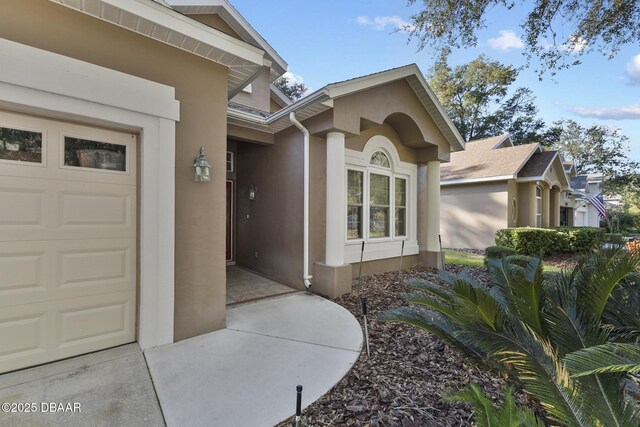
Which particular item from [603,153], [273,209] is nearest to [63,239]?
[273,209]

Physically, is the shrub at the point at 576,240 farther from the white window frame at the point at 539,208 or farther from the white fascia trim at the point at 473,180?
the white fascia trim at the point at 473,180

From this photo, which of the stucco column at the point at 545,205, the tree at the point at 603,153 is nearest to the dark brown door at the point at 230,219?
the stucco column at the point at 545,205

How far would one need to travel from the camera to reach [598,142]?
32.4 meters

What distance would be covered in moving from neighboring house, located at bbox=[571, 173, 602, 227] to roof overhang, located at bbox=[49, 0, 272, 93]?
24141mm

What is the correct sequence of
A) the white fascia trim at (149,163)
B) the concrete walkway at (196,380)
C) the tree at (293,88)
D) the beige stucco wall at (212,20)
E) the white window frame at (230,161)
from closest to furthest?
1. the concrete walkway at (196,380)
2. the white fascia trim at (149,163)
3. the beige stucco wall at (212,20)
4. the white window frame at (230,161)
5. the tree at (293,88)

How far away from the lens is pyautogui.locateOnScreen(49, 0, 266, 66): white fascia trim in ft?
11.0

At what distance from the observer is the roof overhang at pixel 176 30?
132 inches

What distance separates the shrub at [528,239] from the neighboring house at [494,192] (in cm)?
145

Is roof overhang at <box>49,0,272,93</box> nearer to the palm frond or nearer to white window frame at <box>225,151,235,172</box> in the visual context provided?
white window frame at <box>225,151,235,172</box>

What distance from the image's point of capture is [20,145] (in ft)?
10.5

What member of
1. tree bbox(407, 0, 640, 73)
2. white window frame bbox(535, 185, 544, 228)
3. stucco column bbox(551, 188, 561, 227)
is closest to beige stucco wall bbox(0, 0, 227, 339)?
tree bbox(407, 0, 640, 73)

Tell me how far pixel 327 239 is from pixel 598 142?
4127 centimetres

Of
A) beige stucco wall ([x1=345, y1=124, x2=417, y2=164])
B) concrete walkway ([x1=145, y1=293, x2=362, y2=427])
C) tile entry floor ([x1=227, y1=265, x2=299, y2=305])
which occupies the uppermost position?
beige stucco wall ([x1=345, y1=124, x2=417, y2=164])

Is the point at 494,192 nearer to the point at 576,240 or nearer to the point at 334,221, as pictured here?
the point at 576,240
